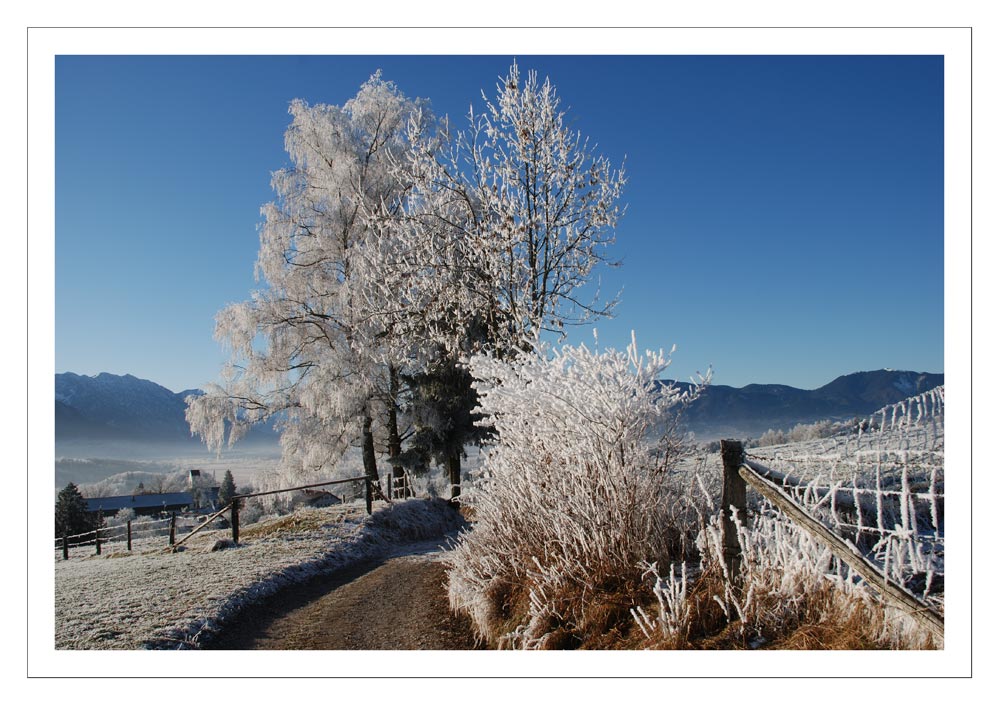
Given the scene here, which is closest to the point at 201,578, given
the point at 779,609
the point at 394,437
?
the point at 779,609

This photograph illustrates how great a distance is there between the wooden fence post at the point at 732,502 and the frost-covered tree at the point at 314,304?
9364 mm

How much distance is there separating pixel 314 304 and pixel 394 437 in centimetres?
325

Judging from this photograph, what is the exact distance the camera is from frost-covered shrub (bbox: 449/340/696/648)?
3.86m

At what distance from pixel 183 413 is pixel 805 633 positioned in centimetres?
1201

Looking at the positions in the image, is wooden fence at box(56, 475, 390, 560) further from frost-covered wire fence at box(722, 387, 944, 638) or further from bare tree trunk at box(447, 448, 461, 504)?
frost-covered wire fence at box(722, 387, 944, 638)

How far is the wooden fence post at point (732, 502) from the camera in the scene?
357 centimetres

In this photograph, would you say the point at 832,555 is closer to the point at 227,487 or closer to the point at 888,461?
the point at 888,461

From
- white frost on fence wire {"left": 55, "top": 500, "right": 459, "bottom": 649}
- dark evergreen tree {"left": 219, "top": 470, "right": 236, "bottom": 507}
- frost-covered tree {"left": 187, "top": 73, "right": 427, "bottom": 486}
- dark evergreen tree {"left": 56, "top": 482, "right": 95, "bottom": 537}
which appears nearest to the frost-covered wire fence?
white frost on fence wire {"left": 55, "top": 500, "right": 459, "bottom": 649}

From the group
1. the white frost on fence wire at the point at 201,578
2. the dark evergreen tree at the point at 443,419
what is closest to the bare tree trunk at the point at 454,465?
the dark evergreen tree at the point at 443,419

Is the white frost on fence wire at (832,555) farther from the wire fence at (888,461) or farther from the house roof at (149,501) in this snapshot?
the house roof at (149,501)

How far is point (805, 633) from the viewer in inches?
124

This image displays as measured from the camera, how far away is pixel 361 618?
16.1 feet
